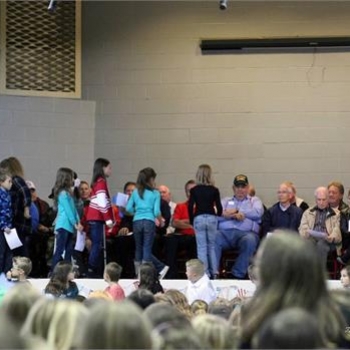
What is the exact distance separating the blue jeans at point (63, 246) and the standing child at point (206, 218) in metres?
1.35

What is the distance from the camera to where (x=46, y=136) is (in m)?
11.9

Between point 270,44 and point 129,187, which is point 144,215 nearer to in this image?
point 129,187

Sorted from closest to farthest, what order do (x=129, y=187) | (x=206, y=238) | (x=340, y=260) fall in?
(x=340, y=260) < (x=206, y=238) < (x=129, y=187)

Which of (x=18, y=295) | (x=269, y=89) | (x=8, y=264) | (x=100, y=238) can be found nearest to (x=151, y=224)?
(x=100, y=238)

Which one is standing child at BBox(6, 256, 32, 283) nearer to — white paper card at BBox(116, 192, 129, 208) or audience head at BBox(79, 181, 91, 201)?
audience head at BBox(79, 181, 91, 201)

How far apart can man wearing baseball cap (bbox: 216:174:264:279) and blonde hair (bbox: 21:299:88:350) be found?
6968 mm

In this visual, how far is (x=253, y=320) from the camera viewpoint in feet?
9.48

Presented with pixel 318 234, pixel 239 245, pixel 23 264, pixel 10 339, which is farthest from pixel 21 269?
pixel 10 339

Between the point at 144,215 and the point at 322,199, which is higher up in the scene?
the point at 322,199

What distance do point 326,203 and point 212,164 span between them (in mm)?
2520

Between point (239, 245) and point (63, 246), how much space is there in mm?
1886

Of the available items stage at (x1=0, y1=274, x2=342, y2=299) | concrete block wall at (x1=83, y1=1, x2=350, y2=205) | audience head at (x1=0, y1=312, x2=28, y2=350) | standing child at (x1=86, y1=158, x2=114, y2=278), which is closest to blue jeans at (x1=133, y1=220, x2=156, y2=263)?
standing child at (x1=86, y1=158, x2=114, y2=278)

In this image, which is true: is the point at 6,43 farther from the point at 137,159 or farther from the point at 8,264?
the point at 8,264

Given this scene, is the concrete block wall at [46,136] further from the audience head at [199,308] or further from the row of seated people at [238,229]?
the audience head at [199,308]
